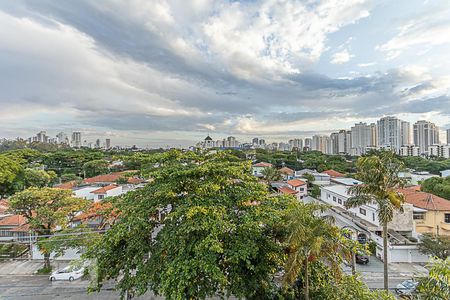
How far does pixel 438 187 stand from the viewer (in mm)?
24453

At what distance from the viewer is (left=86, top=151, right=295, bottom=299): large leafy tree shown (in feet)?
21.3

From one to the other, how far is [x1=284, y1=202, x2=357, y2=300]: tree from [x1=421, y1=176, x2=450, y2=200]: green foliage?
78.6ft

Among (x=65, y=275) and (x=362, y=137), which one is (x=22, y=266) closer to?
(x=65, y=275)

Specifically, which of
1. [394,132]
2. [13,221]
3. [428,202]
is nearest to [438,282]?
[428,202]

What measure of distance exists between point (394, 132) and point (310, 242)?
86.8 meters

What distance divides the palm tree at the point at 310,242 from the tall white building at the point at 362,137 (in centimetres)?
8374

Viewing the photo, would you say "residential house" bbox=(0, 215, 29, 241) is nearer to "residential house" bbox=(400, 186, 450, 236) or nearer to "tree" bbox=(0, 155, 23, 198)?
"tree" bbox=(0, 155, 23, 198)

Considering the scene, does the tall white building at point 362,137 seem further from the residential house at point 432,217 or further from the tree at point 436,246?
the tree at point 436,246

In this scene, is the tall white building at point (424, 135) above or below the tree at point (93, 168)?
above

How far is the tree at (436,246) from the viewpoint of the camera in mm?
14242

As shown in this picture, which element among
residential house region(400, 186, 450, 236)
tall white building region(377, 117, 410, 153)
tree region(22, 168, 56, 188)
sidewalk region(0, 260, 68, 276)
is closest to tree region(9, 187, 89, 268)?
sidewalk region(0, 260, 68, 276)

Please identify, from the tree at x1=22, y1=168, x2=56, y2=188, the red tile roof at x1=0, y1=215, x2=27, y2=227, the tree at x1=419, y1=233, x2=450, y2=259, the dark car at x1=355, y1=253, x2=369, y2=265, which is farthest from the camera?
the tree at x1=22, y1=168, x2=56, y2=188

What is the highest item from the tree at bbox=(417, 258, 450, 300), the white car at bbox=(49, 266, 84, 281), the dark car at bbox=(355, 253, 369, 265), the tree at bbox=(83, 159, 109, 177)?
the tree at bbox=(417, 258, 450, 300)

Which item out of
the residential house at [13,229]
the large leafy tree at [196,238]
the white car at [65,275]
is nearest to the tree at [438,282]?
the large leafy tree at [196,238]
